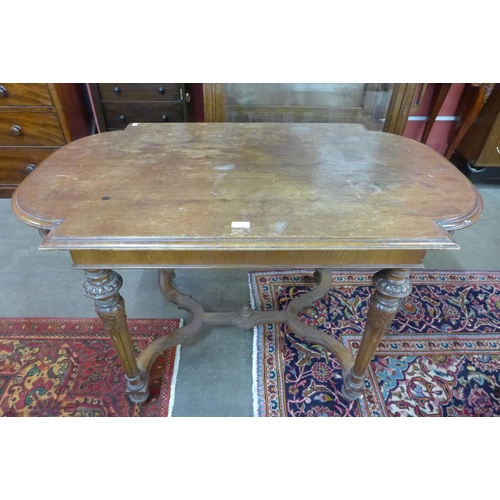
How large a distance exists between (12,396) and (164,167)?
1.17 m

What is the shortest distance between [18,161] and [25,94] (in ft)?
1.65

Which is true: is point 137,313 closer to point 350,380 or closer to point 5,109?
point 350,380

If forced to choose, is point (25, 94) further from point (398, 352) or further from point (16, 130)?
point (398, 352)

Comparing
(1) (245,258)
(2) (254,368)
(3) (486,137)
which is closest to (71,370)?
(2) (254,368)

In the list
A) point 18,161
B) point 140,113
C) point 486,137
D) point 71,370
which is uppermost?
point 140,113

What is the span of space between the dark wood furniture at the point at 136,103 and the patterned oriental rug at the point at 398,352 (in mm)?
1275

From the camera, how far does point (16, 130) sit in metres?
2.34

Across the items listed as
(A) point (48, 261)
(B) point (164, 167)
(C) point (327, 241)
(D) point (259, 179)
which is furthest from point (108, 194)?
(A) point (48, 261)

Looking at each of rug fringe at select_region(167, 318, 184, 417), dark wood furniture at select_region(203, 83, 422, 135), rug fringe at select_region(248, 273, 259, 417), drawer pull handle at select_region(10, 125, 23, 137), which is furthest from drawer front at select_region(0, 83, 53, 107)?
rug fringe at select_region(248, 273, 259, 417)

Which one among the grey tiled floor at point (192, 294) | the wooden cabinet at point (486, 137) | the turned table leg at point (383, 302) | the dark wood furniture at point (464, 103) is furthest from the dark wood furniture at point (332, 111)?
the turned table leg at point (383, 302)

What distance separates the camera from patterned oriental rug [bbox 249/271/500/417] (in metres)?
1.46

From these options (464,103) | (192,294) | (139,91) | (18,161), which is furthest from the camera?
(464,103)

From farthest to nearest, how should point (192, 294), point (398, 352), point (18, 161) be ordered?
point (18, 161)
point (192, 294)
point (398, 352)

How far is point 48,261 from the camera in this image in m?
2.19
